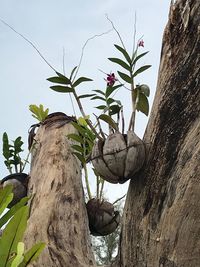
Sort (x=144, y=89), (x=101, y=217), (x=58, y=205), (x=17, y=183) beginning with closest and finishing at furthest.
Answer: (x=144, y=89) → (x=58, y=205) → (x=101, y=217) → (x=17, y=183)

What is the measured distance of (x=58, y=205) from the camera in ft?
6.39

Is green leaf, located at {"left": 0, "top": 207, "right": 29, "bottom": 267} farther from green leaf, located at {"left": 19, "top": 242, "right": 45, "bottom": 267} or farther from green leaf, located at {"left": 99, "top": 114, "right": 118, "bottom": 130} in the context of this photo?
green leaf, located at {"left": 99, "top": 114, "right": 118, "bottom": 130}

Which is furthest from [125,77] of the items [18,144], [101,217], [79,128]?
[18,144]

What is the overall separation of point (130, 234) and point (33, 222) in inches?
19.7

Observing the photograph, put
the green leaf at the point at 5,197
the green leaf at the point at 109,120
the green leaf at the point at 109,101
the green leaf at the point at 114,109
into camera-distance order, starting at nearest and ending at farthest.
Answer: the green leaf at the point at 5,197 < the green leaf at the point at 109,120 < the green leaf at the point at 114,109 < the green leaf at the point at 109,101

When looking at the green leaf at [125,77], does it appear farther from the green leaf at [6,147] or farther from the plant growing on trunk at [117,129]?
the green leaf at [6,147]

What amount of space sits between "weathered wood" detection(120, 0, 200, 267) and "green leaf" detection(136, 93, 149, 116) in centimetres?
22

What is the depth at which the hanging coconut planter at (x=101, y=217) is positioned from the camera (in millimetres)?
2168

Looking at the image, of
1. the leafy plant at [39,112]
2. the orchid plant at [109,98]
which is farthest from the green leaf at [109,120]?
the leafy plant at [39,112]

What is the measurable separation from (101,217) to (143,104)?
62cm

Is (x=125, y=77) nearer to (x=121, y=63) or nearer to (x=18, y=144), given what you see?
(x=121, y=63)

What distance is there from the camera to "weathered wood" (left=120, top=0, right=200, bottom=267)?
136cm

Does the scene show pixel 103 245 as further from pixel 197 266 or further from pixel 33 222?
pixel 197 266

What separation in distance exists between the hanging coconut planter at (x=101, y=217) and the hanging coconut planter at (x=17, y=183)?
0.34 m
